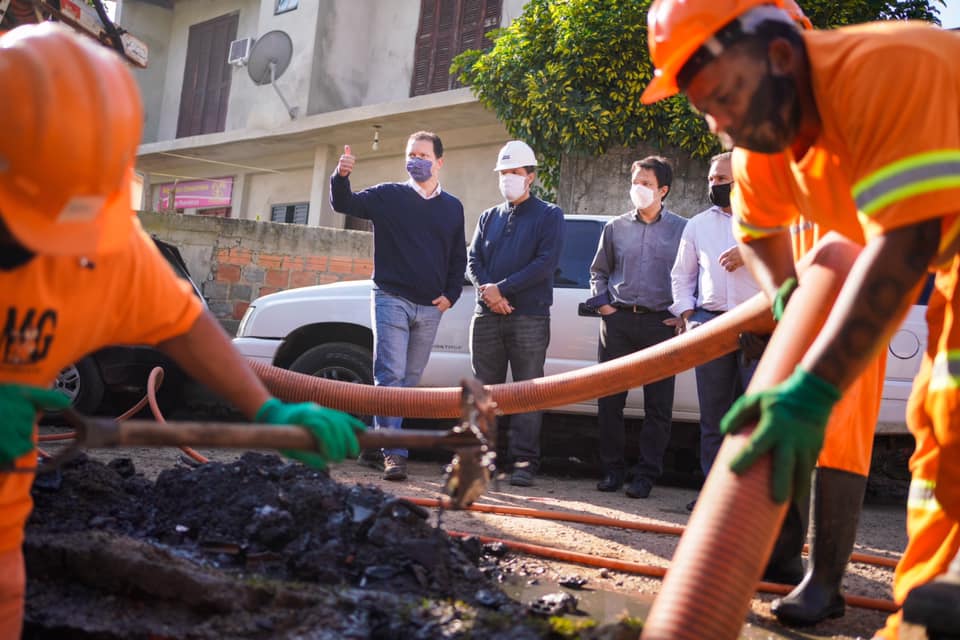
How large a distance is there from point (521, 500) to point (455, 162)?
1050cm

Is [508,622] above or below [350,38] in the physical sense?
below

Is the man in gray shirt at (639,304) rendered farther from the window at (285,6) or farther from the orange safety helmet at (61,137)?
the window at (285,6)

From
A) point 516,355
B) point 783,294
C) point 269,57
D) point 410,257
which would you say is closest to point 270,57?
point 269,57

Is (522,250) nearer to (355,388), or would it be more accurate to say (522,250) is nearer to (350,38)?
(355,388)

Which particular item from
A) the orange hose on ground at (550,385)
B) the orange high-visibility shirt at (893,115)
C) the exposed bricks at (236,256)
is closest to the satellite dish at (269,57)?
the exposed bricks at (236,256)

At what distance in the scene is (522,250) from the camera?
19.7 ft

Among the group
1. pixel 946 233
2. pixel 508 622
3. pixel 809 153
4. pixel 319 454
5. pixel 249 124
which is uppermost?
pixel 249 124

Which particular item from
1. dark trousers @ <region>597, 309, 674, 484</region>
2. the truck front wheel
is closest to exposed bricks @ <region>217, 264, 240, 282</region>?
the truck front wheel

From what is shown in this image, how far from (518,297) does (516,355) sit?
41 centimetres

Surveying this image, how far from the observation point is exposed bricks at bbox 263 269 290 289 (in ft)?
31.4

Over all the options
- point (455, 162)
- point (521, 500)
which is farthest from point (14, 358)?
point (455, 162)

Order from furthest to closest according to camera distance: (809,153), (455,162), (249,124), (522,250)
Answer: (249,124) → (455,162) → (522,250) → (809,153)

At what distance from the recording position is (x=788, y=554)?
139 inches

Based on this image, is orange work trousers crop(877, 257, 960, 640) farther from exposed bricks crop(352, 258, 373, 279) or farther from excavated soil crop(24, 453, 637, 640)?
exposed bricks crop(352, 258, 373, 279)
